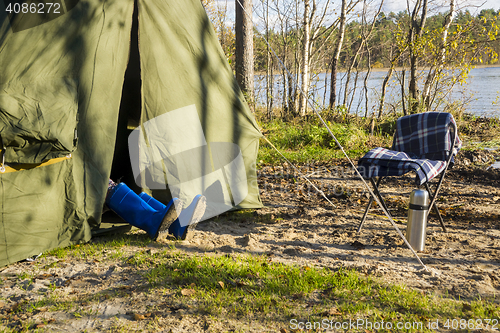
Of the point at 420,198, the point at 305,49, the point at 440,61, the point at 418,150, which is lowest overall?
the point at 420,198

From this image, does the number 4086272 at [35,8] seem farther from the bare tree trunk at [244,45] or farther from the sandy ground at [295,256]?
the bare tree trunk at [244,45]

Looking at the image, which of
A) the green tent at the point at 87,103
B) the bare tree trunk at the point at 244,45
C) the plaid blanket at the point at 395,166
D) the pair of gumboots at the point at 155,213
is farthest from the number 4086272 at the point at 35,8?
the bare tree trunk at the point at 244,45

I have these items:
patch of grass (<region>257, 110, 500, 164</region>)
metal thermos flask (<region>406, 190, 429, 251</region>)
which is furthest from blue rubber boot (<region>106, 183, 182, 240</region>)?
patch of grass (<region>257, 110, 500, 164</region>)

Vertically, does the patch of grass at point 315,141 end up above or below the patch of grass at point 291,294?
above

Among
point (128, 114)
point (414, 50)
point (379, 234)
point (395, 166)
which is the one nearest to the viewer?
point (395, 166)

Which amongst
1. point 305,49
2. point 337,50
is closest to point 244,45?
point 305,49

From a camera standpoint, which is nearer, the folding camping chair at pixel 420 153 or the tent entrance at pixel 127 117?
the folding camping chair at pixel 420 153

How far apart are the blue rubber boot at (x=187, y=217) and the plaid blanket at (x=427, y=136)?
2188 mm

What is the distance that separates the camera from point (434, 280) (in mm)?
2506

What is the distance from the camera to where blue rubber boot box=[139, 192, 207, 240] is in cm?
294

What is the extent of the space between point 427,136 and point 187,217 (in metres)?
2.42

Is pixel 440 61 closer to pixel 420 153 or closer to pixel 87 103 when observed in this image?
pixel 420 153

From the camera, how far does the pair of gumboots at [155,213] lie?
9.71ft

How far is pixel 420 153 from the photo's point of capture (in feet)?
12.0
